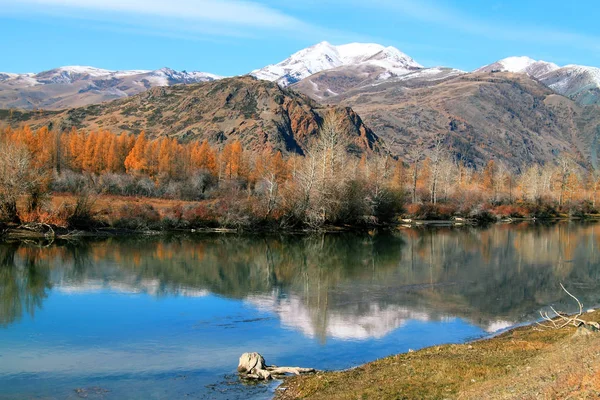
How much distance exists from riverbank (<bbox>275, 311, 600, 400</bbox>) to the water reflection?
5527mm

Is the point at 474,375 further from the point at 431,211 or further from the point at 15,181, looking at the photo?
the point at 431,211

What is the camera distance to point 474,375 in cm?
1262

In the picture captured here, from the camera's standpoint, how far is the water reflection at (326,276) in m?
25.0

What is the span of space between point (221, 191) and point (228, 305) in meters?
49.8

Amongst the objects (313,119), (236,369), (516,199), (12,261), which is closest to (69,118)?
(313,119)

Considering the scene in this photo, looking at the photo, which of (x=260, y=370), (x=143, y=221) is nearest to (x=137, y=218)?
(x=143, y=221)

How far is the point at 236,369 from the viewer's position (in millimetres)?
16438

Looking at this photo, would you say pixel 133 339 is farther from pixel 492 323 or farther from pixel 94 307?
pixel 492 323

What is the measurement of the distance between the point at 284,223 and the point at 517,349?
45.2 metres

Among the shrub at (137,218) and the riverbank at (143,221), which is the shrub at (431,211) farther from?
the shrub at (137,218)

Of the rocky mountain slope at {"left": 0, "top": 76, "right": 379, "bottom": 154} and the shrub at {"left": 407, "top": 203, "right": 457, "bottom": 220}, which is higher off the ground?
the rocky mountain slope at {"left": 0, "top": 76, "right": 379, "bottom": 154}

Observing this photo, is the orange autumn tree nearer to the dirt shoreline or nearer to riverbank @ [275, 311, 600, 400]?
the dirt shoreline

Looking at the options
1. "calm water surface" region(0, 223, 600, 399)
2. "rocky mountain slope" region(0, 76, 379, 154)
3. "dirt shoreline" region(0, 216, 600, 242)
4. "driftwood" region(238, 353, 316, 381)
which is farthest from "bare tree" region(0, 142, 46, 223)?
"rocky mountain slope" region(0, 76, 379, 154)

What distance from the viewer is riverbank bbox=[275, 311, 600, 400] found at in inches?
388
